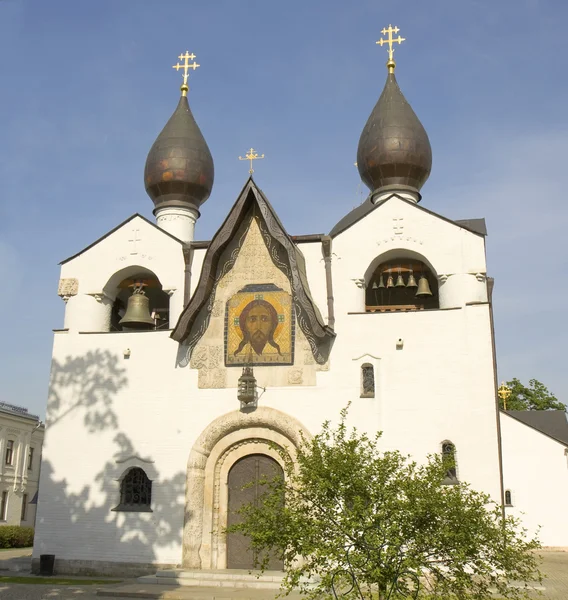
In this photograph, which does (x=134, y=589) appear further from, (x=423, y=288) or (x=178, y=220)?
(x=178, y=220)

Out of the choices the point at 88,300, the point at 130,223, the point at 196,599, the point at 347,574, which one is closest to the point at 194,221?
the point at 130,223

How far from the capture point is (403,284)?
13414mm

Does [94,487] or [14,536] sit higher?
[94,487]

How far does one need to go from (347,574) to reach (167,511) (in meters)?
6.44

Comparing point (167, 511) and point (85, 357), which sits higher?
point (85, 357)

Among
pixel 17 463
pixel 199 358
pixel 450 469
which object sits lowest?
pixel 450 469

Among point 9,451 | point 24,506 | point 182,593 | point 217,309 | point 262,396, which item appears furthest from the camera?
point 24,506

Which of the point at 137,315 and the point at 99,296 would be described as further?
the point at 99,296

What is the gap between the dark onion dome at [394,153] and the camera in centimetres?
1528

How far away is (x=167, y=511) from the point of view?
12.5 m

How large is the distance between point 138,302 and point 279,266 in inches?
109

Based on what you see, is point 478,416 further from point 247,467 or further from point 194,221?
point 194,221

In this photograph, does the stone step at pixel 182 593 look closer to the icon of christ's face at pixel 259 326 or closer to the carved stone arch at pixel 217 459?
the carved stone arch at pixel 217 459

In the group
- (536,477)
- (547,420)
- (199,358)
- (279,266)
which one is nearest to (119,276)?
(199,358)
